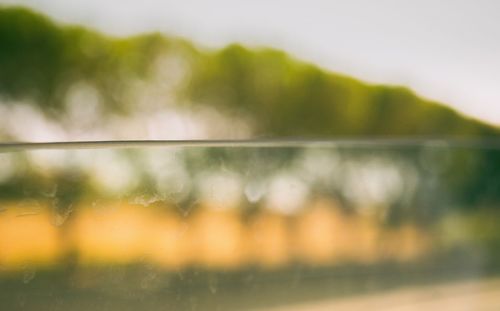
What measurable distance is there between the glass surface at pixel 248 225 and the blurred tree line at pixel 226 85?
833 centimetres

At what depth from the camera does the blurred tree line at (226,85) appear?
11922 mm

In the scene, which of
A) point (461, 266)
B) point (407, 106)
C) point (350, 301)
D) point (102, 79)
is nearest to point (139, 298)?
point (350, 301)

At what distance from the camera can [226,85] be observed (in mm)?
14016

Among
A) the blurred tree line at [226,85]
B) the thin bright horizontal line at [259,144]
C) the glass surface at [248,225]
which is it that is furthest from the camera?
the blurred tree line at [226,85]

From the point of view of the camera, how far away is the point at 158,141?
96.7 inches

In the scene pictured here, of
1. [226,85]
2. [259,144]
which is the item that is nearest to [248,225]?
[259,144]

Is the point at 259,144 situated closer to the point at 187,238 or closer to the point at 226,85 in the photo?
the point at 187,238

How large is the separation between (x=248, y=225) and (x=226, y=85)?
1100 cm

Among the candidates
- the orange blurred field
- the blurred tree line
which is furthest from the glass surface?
the blurred tree line

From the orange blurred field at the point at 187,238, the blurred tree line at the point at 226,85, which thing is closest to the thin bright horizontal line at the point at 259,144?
the orange blurred field at the point at 187,238

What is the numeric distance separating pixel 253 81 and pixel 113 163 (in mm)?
11874

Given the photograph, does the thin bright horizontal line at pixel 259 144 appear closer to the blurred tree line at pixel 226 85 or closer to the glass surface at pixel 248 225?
the glass surface at pixel 248 225

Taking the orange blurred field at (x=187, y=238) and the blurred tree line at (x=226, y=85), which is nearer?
the orange blurred field at (x=187, y=238)

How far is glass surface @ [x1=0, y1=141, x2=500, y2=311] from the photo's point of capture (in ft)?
7.89
